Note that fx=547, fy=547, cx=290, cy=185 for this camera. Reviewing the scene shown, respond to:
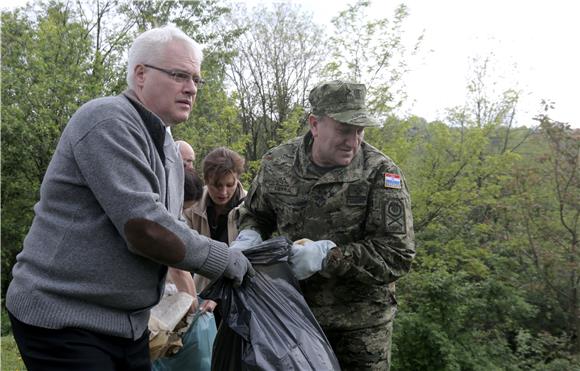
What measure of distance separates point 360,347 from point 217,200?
1518mm

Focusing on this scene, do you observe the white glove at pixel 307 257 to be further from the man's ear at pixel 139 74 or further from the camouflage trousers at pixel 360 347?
the man's ear at pixel 139 74

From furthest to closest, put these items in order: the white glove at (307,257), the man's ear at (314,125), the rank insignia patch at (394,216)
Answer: the man's ear at (314,125)
the rank insignia patch at (394,216)
the white glove at (307,257)

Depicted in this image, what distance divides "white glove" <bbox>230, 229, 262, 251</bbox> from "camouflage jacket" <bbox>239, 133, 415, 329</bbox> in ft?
0.40

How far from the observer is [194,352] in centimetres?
284

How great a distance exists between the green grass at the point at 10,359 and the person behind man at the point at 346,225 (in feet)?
13.9

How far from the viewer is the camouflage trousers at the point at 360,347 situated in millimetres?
2480

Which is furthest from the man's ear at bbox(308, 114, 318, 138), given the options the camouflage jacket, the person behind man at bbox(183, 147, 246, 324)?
the person behind man at bbox(183, 147, 246, 324)

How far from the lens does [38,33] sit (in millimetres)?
14555

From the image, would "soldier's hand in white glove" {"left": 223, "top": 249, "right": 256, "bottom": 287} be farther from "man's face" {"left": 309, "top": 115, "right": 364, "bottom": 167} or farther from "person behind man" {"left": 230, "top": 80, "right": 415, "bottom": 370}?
"man's face" {"left": 309, "top": 115, "right": 364, "bottom": 167}

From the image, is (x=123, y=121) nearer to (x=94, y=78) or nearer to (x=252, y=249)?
(x=252, y=249)

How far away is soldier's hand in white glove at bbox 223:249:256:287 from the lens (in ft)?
6.18

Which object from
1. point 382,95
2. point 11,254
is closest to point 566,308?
point 382,95

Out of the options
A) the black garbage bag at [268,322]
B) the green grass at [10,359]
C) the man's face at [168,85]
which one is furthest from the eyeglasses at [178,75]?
the green grass at [10,359]

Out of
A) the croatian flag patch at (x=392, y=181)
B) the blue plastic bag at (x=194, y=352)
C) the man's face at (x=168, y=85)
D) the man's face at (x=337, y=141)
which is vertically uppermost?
the man's face at (x=168, y=85)
